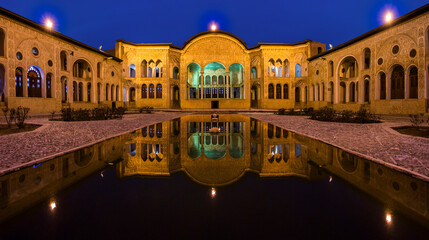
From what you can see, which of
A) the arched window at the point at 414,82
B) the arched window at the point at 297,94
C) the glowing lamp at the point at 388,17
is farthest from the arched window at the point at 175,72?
the arched window at the point at 414,82

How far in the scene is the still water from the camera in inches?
74.0

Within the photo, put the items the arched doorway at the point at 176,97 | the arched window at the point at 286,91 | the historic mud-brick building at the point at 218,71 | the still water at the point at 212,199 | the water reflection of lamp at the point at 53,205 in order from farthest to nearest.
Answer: the arched doorway at the point at 176,97
the arched window at the point at 286,91
the historic mud-brick building at the point at 218,71
the water reflection of lamp at the point at 53,205
the still water at the point at 212,199

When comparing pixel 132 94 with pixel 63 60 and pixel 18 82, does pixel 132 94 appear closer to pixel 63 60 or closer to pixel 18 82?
pixel 63 60

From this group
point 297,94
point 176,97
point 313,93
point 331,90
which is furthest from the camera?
point 176,97

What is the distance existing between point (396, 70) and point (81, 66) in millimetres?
30437

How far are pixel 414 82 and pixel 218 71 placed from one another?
26.4 m

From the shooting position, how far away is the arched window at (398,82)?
55.5ft

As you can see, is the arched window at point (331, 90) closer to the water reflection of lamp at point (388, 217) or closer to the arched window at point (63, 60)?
the water reflection of lamp at point (388, 217)

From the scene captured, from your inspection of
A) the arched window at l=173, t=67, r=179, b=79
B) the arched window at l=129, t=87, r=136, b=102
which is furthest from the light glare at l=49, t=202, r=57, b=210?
the arched window at l=173, t=67, r=179, b=79

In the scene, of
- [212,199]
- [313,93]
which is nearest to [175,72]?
[313,93]

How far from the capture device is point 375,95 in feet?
60.1

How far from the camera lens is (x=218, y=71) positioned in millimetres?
37594

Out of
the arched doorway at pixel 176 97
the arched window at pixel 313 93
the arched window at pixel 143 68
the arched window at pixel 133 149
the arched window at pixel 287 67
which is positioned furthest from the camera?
the arched doorway at pixel 176 97

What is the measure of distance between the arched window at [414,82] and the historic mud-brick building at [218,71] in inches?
2.7
